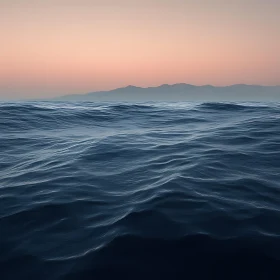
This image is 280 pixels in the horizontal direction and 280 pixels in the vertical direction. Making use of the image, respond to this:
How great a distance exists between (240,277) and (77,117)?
18.0 metres

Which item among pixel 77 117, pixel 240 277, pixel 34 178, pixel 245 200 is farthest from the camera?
pixel 77 117

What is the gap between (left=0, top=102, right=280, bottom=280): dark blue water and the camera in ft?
11.3

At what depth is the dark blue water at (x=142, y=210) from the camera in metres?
3.46

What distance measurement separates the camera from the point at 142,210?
16.1ft

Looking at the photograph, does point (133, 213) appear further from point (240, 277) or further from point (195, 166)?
point (195, 166)

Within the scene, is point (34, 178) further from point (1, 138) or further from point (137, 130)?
point (137, 130)

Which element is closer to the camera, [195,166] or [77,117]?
[195,166]

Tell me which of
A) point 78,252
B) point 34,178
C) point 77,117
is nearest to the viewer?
point 78,252

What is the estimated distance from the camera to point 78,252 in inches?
147

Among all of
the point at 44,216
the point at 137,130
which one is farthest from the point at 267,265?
the point at 137,130

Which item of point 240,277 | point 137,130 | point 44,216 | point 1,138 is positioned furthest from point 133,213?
point 1,138

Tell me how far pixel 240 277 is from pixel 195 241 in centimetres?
85

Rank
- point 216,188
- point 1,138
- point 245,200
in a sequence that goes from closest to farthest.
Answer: point 245,200, point 216,188, point 1,138

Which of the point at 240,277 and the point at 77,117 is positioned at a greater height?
the point at 77,117
